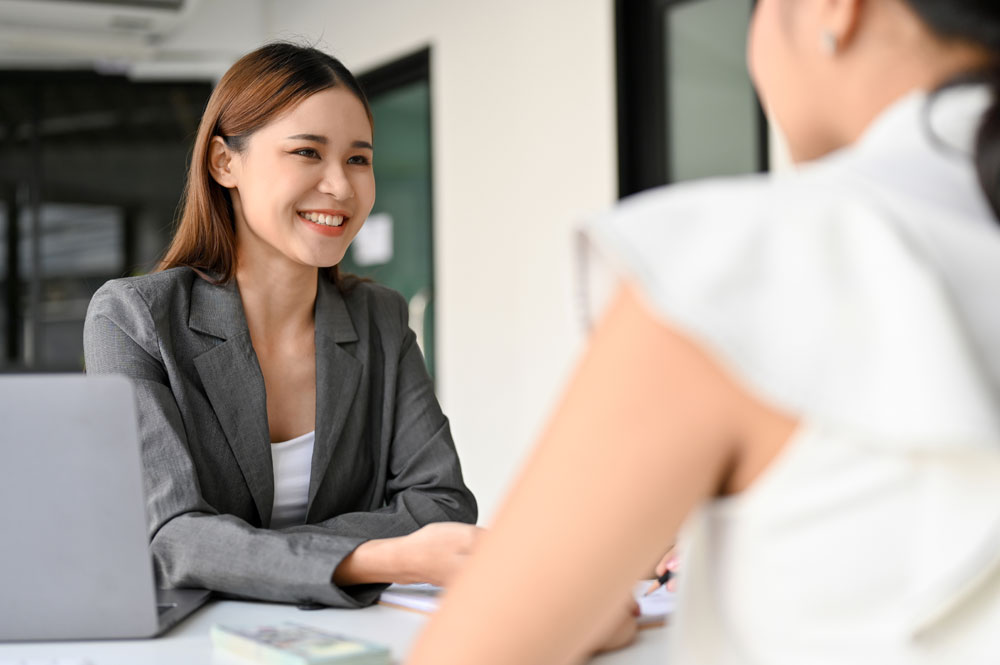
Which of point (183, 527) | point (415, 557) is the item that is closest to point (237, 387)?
point (183, 527)

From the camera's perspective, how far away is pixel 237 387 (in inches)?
66.8

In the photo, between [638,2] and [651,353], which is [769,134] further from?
[651,353]

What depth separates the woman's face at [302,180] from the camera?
1854 mm

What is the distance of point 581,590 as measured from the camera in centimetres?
54

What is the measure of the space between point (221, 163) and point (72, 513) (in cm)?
99

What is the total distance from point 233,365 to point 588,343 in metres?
1.25

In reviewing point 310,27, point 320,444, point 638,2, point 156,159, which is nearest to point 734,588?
point 320,444

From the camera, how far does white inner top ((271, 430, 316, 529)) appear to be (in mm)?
1729

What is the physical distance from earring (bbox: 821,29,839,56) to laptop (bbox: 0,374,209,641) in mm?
747

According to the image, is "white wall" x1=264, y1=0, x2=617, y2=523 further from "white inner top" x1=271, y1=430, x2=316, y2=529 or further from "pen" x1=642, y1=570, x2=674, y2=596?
"pen" x1=642, y1=570, x2=674, y2=596

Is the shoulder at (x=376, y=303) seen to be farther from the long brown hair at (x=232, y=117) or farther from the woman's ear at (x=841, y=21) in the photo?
the woman's ear at (x=841, y=21)

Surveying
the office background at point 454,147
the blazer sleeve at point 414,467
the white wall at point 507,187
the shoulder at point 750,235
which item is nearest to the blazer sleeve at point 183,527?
the blazer sleeve at point 414,467

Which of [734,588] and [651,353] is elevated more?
[651,353]

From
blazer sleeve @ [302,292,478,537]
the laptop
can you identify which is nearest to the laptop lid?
the laptop
